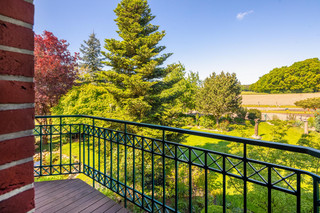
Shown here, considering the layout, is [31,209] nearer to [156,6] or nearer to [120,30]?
[120,30]

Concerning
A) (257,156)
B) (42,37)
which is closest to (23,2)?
(257,156)

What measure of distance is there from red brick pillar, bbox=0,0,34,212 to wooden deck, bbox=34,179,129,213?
5.16 feet

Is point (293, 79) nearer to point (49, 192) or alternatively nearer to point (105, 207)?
point (105, 207)

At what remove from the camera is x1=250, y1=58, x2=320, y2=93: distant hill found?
30172 millimetres

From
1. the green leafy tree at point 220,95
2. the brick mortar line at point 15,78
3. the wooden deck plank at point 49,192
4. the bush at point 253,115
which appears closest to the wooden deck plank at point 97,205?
the wooden deck plank at point 49,192

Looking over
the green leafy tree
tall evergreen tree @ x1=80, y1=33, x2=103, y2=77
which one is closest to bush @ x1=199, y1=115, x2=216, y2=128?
the green leafy tree

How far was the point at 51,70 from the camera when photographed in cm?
910

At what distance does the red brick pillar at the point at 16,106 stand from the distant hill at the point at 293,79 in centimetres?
3960

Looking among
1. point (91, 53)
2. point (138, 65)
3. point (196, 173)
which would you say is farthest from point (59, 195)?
point (91, 53)

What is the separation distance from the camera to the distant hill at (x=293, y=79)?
30.2m

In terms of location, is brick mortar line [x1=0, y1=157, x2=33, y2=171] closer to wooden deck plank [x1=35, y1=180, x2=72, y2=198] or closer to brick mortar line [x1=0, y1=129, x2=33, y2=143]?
brick mortar line [x1=0, y1=129, x2=33, y2=143]

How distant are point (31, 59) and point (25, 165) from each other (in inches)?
13.8

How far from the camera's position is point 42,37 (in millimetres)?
9648

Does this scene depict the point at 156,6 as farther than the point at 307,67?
No
